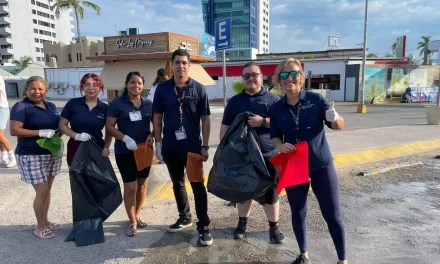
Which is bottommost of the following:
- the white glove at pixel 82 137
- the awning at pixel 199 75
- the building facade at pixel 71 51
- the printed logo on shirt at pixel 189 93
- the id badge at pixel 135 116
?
the white glove at pixel 82 137

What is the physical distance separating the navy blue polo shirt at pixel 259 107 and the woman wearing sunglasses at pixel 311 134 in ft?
1.29

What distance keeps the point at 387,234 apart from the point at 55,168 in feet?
12.5

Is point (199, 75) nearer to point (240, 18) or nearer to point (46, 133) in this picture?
point (46, 133)

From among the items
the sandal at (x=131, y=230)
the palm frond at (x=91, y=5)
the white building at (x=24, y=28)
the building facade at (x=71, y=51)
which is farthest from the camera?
the white building at (x=24, y=28)

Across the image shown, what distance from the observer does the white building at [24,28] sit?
8069 centimetres

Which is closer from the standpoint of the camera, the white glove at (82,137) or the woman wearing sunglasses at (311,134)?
the woman wearing sunglasses at (311,134)

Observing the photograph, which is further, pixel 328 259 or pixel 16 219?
pixel 16 219

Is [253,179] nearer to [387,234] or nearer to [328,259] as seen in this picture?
[328,259]

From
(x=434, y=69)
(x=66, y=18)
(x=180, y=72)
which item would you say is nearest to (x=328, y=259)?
(x=180, y=72)

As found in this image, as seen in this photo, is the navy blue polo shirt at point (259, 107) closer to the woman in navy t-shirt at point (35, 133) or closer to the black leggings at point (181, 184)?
the black leggings at point (181, 184)

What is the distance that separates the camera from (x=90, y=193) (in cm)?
345

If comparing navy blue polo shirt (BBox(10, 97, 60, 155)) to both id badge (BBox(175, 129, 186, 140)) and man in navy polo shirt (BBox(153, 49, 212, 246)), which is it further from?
id badge (BBox(175, 129, 186, 140))

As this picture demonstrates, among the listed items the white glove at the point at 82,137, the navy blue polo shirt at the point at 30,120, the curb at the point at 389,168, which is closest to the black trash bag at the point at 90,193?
the white glove at the point at 82,137

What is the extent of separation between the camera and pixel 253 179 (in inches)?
117
